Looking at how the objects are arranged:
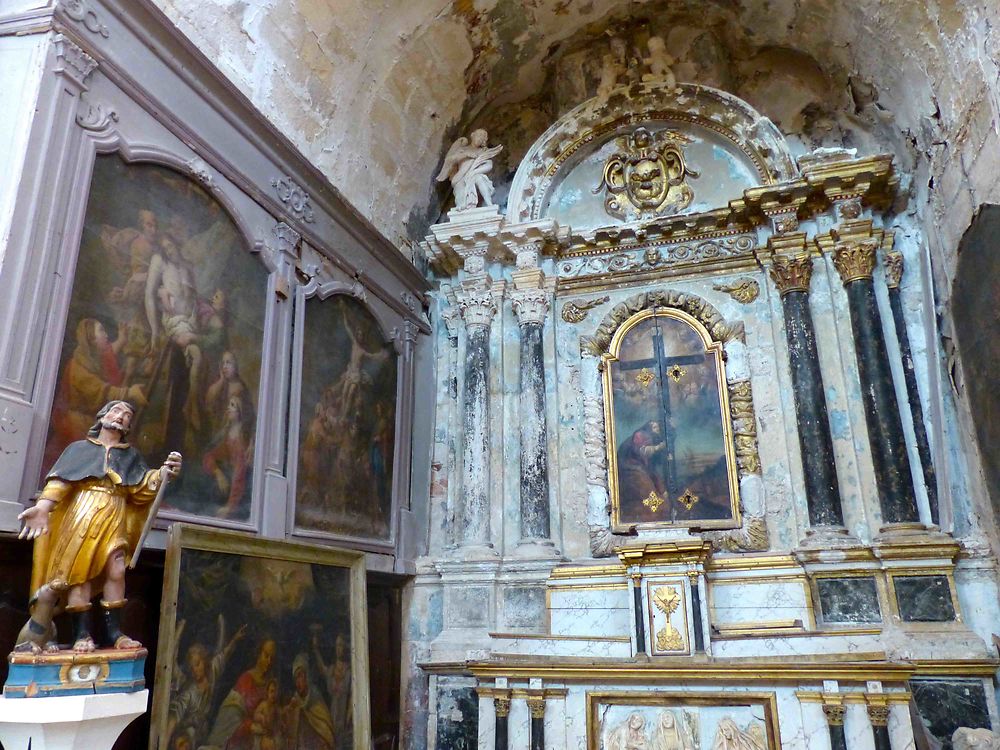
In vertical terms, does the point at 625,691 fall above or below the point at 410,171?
below

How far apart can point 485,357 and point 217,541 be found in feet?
12.8

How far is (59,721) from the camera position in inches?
119

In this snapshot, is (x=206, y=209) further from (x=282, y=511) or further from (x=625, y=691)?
(x=625, y=691)

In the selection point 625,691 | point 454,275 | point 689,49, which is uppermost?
point 689,49

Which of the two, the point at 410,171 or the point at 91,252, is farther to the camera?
the point at 410,171

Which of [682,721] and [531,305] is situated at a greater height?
[531,305]

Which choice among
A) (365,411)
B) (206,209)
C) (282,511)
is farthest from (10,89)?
(365,411)

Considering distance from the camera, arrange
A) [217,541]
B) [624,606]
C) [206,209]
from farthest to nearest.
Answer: [624,606] < [206,209] < [217,541]

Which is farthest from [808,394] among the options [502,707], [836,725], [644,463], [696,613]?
[502,707]

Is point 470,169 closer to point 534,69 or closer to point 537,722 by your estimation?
point 534,69

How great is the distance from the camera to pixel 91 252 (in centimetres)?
420

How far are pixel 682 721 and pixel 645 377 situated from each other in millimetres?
3300

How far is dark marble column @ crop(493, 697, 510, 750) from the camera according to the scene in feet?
18.7

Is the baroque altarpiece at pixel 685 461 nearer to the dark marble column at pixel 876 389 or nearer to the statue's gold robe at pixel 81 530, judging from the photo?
the dark marble column at pixel 876 389
